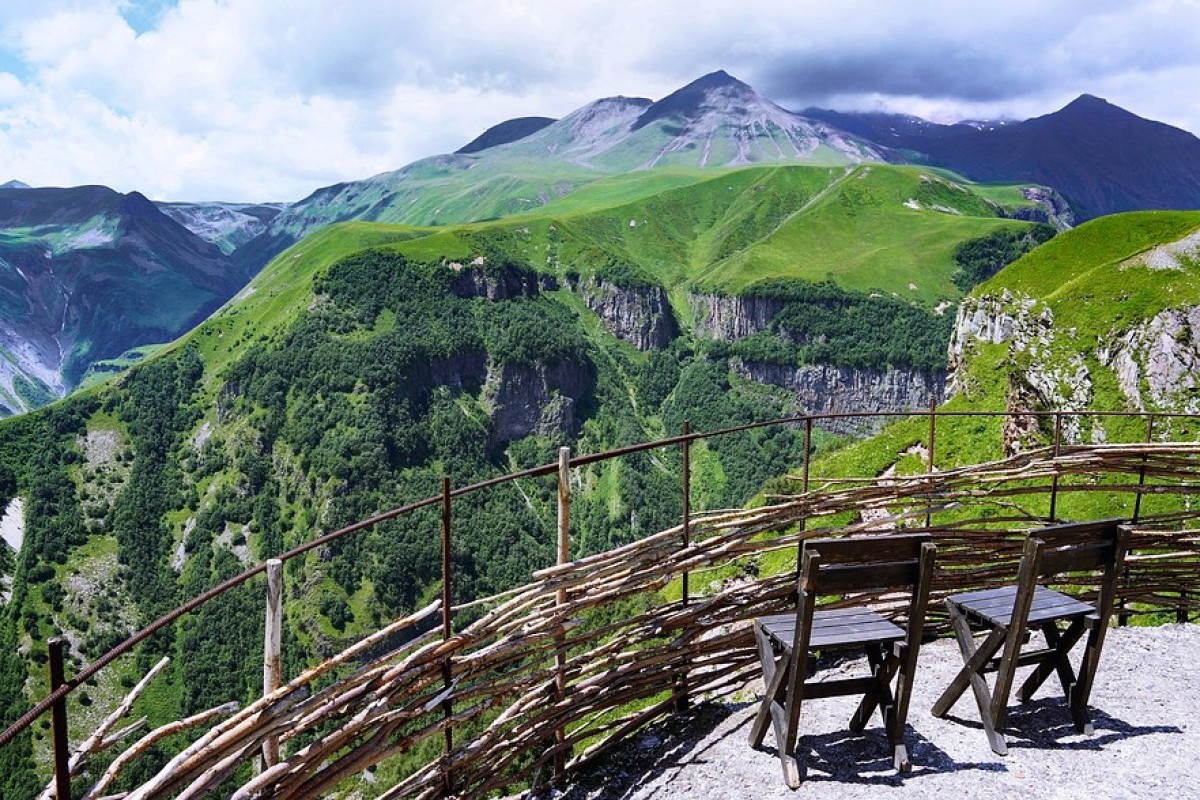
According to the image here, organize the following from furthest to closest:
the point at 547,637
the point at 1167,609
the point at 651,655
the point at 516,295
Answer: the point at 516,295 < the point at 1167,609 < the point at 651,655 < the point at 547,637

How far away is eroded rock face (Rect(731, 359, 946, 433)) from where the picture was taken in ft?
529

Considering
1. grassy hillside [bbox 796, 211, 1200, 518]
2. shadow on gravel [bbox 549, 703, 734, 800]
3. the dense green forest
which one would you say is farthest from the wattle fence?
the dense green forest

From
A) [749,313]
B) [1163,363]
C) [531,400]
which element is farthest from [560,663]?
[749,313]

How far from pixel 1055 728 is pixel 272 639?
19.3 ft

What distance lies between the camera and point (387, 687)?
4465mm

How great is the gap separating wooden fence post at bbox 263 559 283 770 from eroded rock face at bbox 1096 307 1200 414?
27.6 meters

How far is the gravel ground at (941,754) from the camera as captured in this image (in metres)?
5.12

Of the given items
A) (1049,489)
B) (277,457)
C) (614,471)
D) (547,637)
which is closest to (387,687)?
(547,637)

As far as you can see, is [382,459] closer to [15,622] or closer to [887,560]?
[15,622]

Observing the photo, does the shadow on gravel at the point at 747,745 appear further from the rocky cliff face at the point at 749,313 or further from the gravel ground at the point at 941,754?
the rocky cliff face at the point at 749,313

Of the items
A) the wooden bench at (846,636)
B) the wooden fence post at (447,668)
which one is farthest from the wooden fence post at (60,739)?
the wooden bench at (846,636)

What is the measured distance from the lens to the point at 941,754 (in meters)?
5.52

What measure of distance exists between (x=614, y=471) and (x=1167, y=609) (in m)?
158

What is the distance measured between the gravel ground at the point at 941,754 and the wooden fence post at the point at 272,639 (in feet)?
7.72
